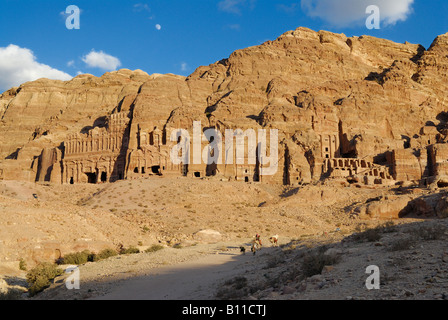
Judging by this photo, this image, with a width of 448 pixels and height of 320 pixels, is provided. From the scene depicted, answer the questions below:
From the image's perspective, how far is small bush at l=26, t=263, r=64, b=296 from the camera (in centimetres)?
1588

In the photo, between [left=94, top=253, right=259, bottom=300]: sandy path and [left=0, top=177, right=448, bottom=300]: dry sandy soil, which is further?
[left=94, top=253, right=259, bottom=300]: sandy path

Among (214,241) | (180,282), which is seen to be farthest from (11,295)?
(214,241)

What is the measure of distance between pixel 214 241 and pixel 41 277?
49.6 ft

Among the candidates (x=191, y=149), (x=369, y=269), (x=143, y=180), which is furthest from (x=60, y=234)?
(x=191, y=149)

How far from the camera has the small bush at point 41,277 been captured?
52.1ft

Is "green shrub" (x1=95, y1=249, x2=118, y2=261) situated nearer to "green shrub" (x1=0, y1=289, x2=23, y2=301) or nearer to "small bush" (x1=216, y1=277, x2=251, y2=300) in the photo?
"green shrub" (x1=0, y1=289, x2=23, y2=301)

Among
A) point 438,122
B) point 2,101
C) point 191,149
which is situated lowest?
point 191,149

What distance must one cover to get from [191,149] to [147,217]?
79.0 ft

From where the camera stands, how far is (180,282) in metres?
14.0

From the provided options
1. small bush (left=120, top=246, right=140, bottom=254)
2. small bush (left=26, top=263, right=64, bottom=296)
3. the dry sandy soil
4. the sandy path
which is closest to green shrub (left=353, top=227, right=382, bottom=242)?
the dry sandy soil

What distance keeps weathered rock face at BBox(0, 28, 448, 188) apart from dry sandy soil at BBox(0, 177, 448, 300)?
9.86 meters

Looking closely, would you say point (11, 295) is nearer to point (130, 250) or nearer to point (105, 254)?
point (105, 254)

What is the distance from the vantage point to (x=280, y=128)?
6084 cm

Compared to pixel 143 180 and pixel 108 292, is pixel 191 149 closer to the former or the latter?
pixel 143 180
